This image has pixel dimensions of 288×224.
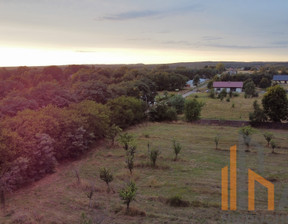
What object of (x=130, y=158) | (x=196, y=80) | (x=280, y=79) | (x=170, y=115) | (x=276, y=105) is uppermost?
(x=196, y=80)

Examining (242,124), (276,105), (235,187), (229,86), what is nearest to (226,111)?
(242,124)

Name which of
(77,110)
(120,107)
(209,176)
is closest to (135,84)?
(120,107)

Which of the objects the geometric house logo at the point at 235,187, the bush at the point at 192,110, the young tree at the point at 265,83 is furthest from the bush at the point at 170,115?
the young tree at the point at 265,83

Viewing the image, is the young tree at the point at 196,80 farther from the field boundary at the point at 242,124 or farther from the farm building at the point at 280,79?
the field boundary at the point at 242,124

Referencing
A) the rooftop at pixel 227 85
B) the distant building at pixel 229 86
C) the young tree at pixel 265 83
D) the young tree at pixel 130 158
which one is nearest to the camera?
the young tree at pixel 130 158

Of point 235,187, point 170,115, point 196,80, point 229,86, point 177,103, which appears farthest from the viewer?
point 196,80

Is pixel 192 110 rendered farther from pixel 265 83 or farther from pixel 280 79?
pixel 280 79
